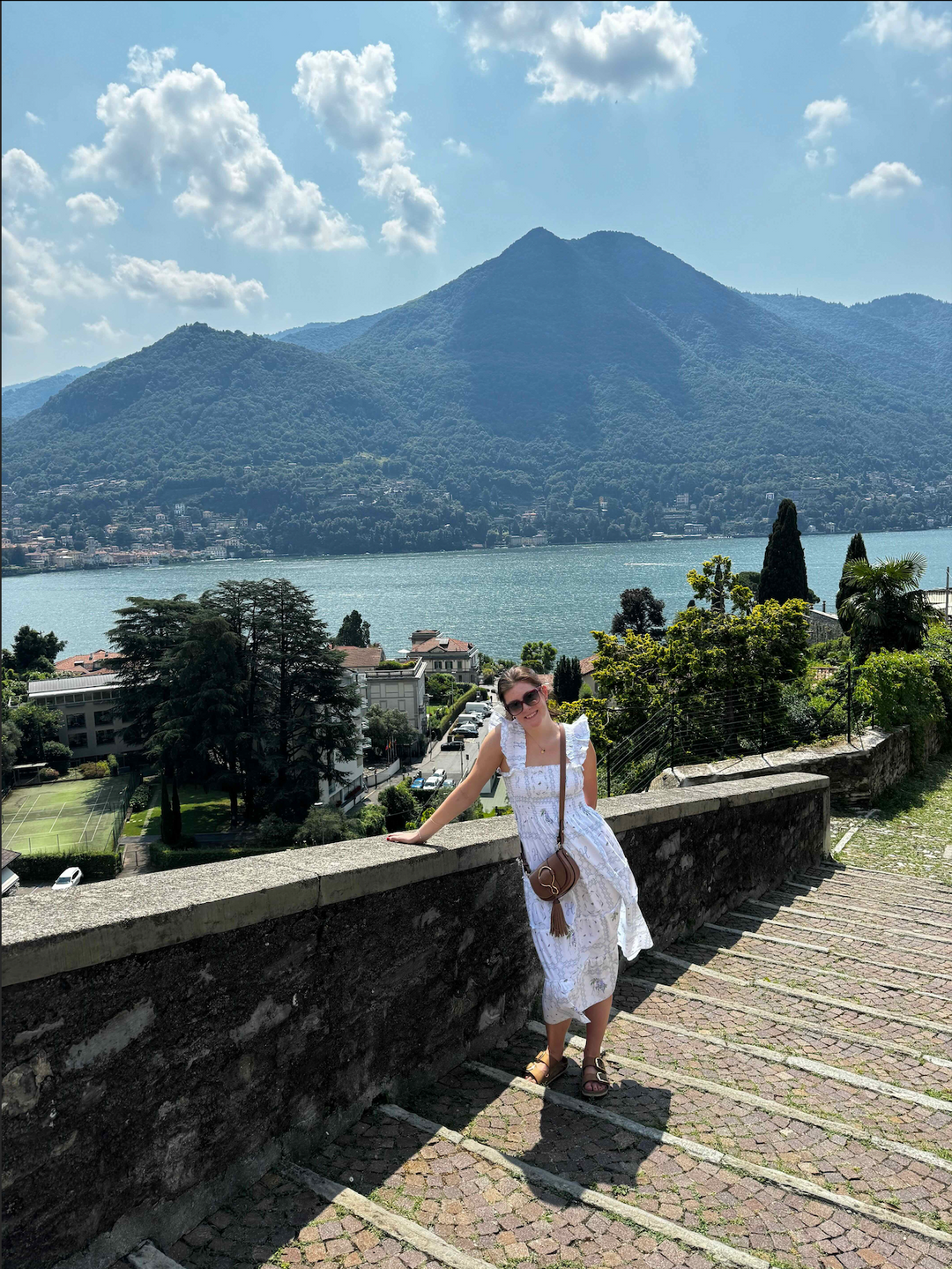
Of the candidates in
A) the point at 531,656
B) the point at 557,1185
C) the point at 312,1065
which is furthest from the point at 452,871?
the point at 531,656

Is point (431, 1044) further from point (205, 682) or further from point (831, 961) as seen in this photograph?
point (205, 682)

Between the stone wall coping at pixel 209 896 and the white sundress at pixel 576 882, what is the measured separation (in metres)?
0.33

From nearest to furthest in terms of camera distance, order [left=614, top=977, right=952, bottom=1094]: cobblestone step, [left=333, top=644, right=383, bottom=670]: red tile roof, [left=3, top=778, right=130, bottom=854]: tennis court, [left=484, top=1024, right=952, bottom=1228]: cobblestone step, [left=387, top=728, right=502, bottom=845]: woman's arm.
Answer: [left=484, top=1024, right=952, bottom=1228]: cobblestone step
[left=387, top=728, right=502, bottom=845]: woman's arm
[left=614, top=977, right=952, bottom=1094]: cobblestone step
[left=3, top=778, right=130, bottom=854]: tennis court
[left=333, top=644, right=383, bottom=670]: red tile roof

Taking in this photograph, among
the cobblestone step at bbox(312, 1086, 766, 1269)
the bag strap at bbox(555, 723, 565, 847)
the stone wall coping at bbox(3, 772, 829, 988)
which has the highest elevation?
the bag strap at bbox(555, 723, 565, 847)

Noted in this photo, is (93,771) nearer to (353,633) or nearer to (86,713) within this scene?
(86,713)

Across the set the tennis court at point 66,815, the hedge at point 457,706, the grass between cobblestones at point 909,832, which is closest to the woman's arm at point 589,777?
the grass between cobblestones at point 909,832

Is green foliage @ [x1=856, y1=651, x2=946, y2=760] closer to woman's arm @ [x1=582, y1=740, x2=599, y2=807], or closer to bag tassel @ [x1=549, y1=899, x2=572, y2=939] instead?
woman's arm @ [x1=582, y1=740, x2=599, y2=807]

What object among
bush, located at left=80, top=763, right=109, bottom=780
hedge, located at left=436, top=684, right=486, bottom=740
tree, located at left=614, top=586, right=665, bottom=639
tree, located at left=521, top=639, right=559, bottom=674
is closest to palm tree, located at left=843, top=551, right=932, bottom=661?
tree, located at left=614, top=586, right=665, bottom=639

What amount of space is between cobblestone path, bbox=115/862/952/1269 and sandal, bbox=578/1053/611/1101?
4cm

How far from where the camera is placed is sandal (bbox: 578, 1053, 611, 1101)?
10.3 ft

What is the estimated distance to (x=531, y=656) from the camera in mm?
78875

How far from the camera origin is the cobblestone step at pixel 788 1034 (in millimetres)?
3490

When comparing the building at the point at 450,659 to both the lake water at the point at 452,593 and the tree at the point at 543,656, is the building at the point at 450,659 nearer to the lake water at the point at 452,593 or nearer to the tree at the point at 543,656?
the lake water at the point at 452,593

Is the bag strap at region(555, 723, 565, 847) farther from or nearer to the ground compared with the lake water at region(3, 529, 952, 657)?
farther from the ground
